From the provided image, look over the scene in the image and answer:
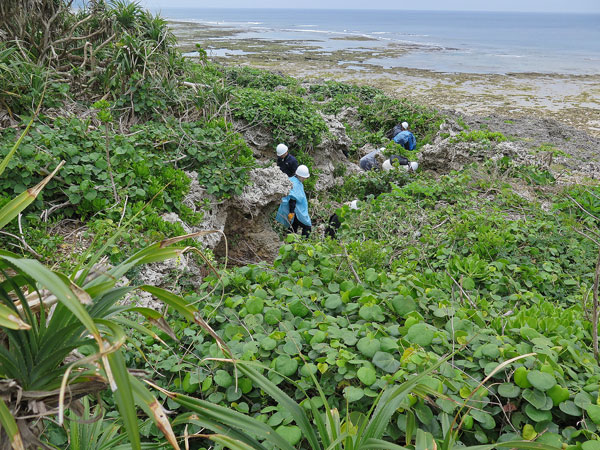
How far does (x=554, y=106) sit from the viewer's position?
20281mm

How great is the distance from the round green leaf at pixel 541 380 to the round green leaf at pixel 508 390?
87mm

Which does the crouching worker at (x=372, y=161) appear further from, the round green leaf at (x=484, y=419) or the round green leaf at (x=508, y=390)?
the round green leaf at (x=484, y=419)

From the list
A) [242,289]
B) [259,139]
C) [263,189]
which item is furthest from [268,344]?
[259,139]

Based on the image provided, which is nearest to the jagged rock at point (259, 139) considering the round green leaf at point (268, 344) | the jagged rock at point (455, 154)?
the jagged rock at point (455, 154)

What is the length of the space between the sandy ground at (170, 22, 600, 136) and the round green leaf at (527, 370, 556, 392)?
1352 cm

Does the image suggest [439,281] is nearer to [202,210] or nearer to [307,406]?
[307,406]

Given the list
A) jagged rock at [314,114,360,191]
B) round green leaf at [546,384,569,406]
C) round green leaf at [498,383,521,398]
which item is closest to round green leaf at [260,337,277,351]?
round green leaf at [498,383,521,398]

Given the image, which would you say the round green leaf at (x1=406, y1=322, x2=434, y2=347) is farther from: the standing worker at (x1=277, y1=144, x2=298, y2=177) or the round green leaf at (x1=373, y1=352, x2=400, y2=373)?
the standing worker at (x1=277, y1=144, x2=298, y2=177)

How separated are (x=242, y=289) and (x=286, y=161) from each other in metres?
5.01

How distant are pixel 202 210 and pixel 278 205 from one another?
1834mm

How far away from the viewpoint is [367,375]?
7.51ft

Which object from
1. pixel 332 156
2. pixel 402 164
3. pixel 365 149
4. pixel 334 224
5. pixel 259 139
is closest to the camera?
pixel 334 224

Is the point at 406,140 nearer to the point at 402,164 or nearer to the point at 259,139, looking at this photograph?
the point at 402,164

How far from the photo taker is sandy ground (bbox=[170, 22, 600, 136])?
19250 mm
